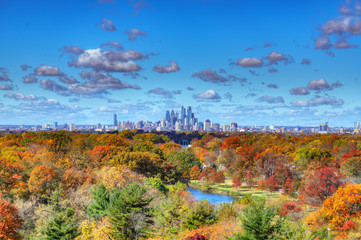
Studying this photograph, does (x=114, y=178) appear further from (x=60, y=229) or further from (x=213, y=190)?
(x=213, y=190)

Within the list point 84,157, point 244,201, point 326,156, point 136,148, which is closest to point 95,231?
point 244,201

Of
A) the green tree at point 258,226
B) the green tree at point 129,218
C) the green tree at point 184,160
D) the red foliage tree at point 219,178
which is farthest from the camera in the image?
the green tree at point 184,160

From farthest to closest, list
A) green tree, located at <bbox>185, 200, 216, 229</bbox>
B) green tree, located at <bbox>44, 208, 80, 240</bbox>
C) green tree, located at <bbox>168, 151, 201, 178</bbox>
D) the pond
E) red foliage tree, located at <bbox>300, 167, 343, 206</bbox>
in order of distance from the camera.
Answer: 1. green tree, located at <bbox>168, 151, 201, 178</bbox>
2. the pond
3. red foliage tree, located at <bbox>300, 167, 343, 206</bbox>
4. green tree, located at <bbox>185, 200, 216, 229</bbox>
5. green tree, located at <bbox>44, 208, 80, 240</bbox>

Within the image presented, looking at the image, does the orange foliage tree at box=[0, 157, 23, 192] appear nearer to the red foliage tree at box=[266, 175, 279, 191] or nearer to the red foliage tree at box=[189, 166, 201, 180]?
the red foliage tree at box=[266, 175, 279, 191]

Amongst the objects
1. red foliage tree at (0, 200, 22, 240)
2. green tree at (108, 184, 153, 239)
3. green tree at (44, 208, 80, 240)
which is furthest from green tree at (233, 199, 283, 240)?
red foliage tree at (0, 200, 22, 240)

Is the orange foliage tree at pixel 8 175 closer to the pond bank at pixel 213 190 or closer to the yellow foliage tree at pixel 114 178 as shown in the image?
the yellow foliage tree at pixel 114 178

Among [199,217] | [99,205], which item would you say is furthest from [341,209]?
[99,205]

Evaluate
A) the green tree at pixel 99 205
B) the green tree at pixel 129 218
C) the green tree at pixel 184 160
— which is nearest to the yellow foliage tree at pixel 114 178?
the green tree at pixel 99 205
